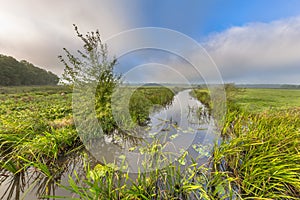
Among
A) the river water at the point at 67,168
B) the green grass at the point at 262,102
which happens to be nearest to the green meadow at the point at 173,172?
the river water at the point at 67,168

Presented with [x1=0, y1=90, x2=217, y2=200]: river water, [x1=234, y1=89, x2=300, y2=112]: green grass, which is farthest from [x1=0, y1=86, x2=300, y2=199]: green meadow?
[x1=234, y1=89, x2=300, y2=112]: green grass

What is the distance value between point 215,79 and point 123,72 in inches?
112

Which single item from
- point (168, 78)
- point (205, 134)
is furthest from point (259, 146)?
point (168, 78)

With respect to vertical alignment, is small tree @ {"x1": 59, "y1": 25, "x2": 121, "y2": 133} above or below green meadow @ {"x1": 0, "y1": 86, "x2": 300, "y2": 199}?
above

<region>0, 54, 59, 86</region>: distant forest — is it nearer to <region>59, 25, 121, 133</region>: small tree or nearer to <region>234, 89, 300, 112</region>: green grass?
<region>59, 25, 121, 133</region>: small tree

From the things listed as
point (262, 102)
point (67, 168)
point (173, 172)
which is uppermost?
point (262, 102)

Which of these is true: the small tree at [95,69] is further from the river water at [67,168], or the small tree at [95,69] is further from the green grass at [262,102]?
the green grass at [262,102]

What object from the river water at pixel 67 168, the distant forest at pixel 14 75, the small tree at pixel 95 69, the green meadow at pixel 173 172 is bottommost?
the river water at pixel 67 168

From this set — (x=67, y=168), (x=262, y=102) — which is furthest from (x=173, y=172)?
(x=262, y=102)

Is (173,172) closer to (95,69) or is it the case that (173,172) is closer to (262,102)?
(95,69)

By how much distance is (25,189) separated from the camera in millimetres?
2055

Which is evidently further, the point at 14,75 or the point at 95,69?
the point at 14,75

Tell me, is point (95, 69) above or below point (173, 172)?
Answer: above

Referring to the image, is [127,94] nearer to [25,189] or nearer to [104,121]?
[104,121]
